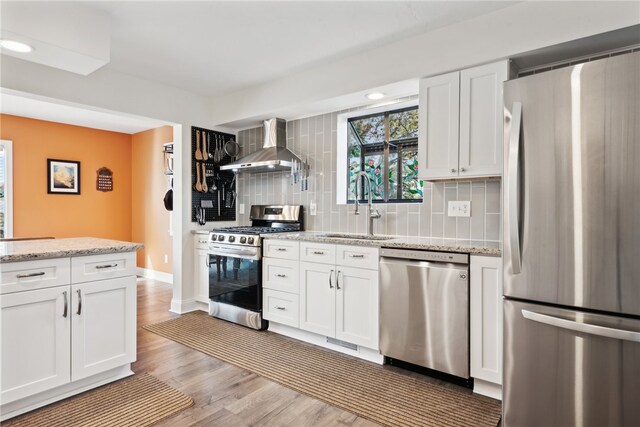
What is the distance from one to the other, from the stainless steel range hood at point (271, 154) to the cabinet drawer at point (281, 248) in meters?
0.83

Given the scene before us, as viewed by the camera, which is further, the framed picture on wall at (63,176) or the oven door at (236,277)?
the framed picture on wall at (63,176)

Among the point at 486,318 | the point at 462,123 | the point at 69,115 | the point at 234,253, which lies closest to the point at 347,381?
the point at 486,318

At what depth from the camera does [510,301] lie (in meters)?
1.77

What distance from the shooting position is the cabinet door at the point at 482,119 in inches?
90.8

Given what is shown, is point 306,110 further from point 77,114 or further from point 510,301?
point 77,114

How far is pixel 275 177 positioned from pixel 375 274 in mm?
2004

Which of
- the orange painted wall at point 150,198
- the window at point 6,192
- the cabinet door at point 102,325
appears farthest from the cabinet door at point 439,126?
the window at point 6,192

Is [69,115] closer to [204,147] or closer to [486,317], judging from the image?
[204,147]

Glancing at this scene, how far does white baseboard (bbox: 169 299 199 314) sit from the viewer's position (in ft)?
12.9

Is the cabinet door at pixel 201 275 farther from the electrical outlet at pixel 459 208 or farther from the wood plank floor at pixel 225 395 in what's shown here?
the electrical outlet at pixel 459 208

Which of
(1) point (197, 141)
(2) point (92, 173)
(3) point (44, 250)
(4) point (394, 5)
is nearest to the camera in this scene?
(3) point (44, 250)

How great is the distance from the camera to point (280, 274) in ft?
10.5

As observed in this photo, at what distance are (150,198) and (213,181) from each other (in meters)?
2.12

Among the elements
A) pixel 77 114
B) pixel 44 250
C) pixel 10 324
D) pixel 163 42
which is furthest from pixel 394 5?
pixel 77 114
